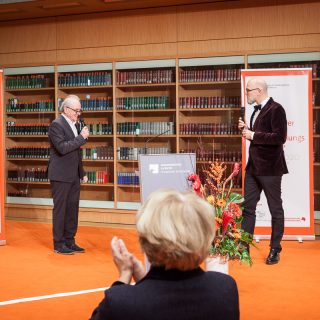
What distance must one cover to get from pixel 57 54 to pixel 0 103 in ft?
7.47

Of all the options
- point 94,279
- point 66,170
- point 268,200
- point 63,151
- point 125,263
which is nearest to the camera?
point 125,263

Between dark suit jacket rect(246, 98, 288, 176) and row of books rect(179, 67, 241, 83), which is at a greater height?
row of books rect(179, 67, 241, 83)

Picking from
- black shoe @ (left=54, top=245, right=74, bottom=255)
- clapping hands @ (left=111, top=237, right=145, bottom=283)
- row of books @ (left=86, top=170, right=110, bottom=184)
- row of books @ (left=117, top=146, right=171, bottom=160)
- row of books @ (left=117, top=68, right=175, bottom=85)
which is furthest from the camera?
row of books @ (left=86, top=170, right=110, bottom=184)

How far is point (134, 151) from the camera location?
842 centimetres

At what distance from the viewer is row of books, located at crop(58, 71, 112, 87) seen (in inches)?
334

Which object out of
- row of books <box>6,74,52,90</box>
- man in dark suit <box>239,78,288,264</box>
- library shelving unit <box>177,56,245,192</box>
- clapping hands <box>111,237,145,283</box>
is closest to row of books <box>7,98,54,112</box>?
row of books <box>6,74,52,90</box>

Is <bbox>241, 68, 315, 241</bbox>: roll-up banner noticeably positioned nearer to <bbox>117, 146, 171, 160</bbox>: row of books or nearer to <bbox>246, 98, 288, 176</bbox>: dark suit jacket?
<bbox>246, 98, 288, 176</bbox>: dark suit jacket

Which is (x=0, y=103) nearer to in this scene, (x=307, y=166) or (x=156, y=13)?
(x=156, y=13)

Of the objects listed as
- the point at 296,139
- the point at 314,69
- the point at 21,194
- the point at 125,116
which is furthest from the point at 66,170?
the point at 314,69

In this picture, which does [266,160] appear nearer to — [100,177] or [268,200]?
[268,200]

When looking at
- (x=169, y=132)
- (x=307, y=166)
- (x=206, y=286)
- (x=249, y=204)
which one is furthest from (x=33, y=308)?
(x=169, y=132)

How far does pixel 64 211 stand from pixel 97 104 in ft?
8.17

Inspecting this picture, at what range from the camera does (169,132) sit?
8234 millimetres

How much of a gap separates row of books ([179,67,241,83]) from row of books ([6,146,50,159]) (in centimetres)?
226
